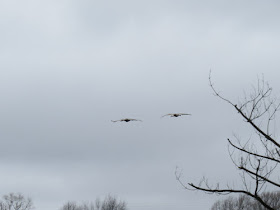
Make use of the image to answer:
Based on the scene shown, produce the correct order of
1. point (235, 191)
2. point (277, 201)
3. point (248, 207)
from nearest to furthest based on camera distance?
point (235, 191) → point (277, 201) → point (248, 207)

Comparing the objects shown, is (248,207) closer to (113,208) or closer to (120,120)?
(113,208)

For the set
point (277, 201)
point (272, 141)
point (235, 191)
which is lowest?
point (235, 191)

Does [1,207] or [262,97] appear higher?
[1,207]

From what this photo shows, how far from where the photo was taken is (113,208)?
111 m

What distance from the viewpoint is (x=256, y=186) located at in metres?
7.95

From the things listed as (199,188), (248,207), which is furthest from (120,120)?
(248,207)

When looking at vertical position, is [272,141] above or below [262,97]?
below

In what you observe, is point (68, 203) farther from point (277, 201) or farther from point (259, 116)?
point (259, 116)

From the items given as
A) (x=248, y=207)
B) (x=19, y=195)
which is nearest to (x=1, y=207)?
(x=19, y=195)

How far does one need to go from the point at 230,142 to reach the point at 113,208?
106 metres

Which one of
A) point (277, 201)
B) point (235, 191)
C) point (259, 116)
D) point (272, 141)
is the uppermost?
point (277, 201)

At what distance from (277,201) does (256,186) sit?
282 feet

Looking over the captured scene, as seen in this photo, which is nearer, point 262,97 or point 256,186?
point 256,186

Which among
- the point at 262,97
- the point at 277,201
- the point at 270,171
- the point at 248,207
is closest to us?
the point at 270,171
